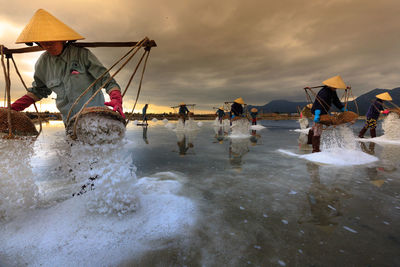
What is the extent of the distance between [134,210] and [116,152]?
28.7 inches

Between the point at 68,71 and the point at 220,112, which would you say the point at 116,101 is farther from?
the point at 220,112

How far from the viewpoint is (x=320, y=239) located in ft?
5.27

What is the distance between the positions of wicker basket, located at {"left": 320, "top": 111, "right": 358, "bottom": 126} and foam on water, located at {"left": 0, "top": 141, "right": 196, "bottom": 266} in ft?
14.9

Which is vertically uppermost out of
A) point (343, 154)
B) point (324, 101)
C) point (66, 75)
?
point (66, 75)

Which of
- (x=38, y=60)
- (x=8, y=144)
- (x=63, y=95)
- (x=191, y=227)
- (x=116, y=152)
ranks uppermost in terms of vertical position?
(x=38, y=60)

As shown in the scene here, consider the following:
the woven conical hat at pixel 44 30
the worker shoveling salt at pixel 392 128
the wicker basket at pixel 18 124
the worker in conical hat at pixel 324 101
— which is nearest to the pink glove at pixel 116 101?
the woven conical hat at pixel 44 30

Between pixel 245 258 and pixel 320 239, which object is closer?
pixel 245 258

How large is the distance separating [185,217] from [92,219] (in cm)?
102

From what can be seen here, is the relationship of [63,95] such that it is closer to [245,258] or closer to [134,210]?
[134,210]

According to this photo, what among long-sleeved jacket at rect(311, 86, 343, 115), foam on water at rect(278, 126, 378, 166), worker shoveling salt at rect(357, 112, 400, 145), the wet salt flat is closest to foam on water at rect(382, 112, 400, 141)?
worker shoveling salt at rect(357, 112, 400, 145)

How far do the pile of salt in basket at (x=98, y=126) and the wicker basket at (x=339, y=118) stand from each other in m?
5.19

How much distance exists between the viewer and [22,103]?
2.11 meters

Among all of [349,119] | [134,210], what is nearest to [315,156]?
[349,119]

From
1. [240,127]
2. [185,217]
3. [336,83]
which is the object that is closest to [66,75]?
[185,217]
